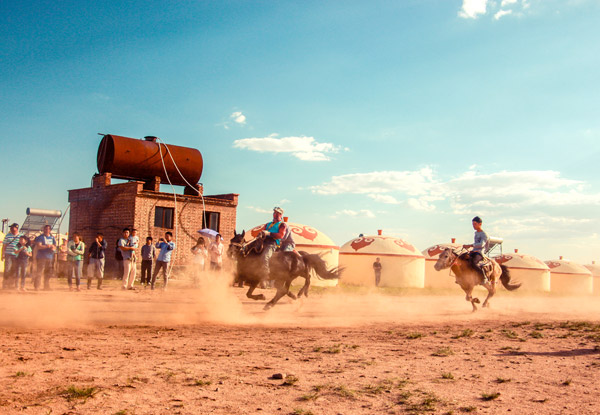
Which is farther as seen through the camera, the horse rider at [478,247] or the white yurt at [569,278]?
the white yurt at [569,278]

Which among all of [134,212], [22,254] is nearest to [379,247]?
[134,212]

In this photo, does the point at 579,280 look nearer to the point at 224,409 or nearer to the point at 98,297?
the point at 98,297

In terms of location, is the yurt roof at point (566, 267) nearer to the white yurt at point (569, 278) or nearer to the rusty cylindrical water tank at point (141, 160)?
the white yurt at point (569, 278)

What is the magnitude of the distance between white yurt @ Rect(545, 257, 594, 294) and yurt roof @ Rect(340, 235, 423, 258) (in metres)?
22.1

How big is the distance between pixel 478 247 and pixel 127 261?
10907mm

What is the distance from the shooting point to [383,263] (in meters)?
34.5

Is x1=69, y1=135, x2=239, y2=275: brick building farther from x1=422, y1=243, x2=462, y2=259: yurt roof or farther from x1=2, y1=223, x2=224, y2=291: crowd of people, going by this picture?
x1=422, y1=243, x2=462, y2=259: yurt roof

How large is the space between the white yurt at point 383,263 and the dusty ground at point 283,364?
22.7m

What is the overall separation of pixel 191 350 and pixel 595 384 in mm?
4751

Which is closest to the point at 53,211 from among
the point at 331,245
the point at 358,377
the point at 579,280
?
the point at 331,245

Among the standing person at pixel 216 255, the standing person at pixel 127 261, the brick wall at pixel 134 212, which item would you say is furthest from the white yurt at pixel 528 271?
the standing person at pixel 127 261

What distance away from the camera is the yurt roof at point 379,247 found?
34844 millimetres

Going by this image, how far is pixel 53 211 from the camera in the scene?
28266 millimetres

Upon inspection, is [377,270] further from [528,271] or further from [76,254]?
[76,254]
